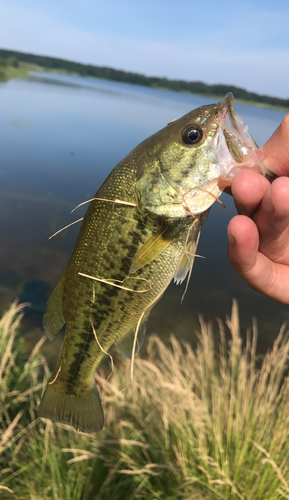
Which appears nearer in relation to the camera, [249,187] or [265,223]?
[249,187]

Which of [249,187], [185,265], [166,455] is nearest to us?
[249,187]

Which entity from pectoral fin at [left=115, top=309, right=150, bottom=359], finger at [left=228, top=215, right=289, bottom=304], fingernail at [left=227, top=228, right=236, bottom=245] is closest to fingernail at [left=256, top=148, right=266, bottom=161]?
finger at [left=228, top=215, right=289, bottom=304]

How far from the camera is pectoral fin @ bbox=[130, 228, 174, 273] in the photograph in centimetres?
184

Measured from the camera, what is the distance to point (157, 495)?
3146mm

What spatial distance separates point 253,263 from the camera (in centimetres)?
216

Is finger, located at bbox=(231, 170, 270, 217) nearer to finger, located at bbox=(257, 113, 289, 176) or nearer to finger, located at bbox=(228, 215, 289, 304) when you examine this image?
finger, located at bbox=(228, 215, 289, 304)

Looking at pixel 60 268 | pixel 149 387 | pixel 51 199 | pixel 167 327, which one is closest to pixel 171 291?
pixel 167 327

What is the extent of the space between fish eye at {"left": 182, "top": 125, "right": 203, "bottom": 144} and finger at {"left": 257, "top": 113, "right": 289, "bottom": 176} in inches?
17.8

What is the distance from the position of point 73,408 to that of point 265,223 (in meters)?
1.87

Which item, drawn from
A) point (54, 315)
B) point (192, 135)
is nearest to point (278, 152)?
point (192, 135)

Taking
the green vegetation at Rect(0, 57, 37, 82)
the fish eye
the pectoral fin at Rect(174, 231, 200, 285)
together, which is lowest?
the pectoral fin at Rect(174, 231, 200, 285)

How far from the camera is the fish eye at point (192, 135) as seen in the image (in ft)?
5.87

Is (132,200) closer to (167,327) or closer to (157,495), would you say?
(157,495)

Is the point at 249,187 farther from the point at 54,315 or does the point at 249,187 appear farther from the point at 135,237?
the point at 54,315
